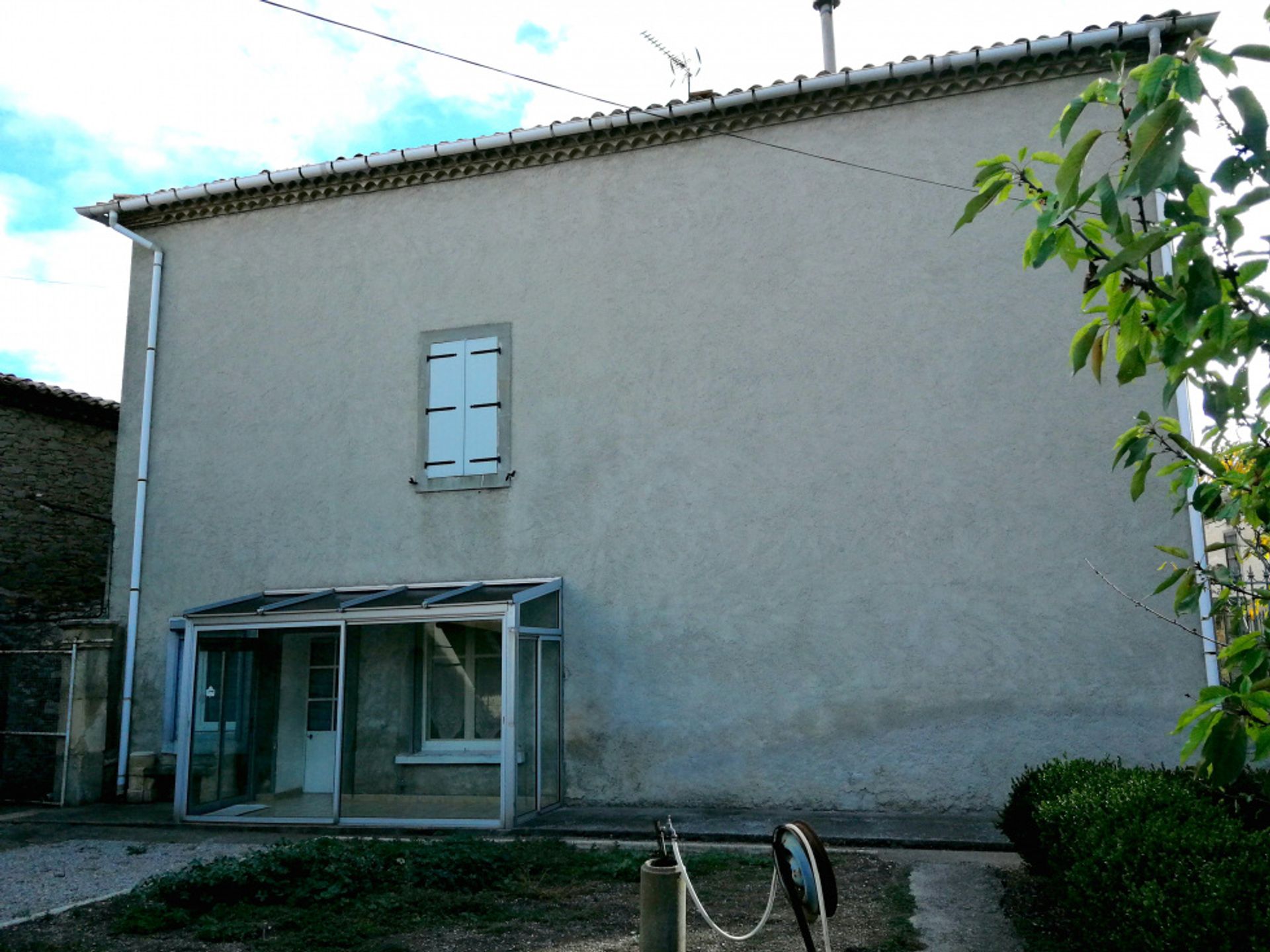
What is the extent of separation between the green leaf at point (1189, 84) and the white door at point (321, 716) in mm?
9987

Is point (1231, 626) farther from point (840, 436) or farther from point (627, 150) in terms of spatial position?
point (627, 150)

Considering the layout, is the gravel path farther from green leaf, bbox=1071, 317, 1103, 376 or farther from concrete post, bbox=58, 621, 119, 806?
green leaf, bbox=1071, 317, 1103, 376

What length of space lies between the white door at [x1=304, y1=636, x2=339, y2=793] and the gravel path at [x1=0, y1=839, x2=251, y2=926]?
1.87m

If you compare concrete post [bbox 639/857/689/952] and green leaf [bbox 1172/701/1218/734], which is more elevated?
green leaf [bbox 1172/701/1218/734]

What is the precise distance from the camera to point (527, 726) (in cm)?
952

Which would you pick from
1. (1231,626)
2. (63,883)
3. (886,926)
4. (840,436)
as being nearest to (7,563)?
(63,883)

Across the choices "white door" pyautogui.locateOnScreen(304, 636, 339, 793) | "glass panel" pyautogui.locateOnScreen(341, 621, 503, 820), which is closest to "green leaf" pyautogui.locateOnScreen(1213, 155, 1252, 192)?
"glass panel" pyautogui.locateOnScreen(341, 621, 503, 820)

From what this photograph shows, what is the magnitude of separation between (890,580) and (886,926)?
4141 millimetres

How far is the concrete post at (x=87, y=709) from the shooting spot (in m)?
11.0

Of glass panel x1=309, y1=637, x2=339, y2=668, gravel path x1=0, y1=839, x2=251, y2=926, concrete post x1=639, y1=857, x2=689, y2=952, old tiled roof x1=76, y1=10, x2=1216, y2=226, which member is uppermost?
old tiled roof x1=76, y1=10, x2=1216, y2=226

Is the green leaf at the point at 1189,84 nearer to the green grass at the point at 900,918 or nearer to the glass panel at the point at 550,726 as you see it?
the green grass at the point at 900,918

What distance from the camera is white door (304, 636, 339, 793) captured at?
10.8m

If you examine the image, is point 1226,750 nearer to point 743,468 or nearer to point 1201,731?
point 1201,731

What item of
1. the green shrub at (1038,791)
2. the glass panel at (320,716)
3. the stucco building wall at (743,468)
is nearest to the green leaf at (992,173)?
the green shrub at (1038,791)
